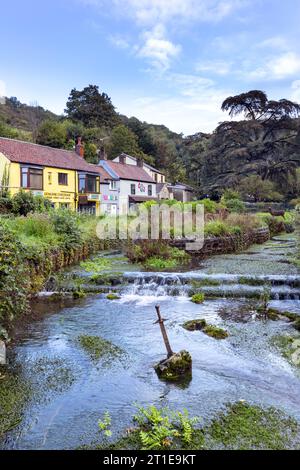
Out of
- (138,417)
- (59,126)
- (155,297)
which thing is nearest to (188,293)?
(155,297)

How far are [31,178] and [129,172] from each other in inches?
717

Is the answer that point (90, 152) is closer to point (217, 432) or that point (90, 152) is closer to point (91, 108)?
point (91, 108)

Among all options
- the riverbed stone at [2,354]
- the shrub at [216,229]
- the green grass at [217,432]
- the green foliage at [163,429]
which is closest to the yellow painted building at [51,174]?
the shrub at [216,229]

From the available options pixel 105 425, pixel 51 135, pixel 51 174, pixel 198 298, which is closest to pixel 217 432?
pixel 105 425

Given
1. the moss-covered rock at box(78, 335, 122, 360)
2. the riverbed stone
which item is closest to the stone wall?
the moss-covered rock at box(78, 335, 122, 360)

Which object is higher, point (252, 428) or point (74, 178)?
point (74, 178)

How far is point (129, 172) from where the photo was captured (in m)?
47.9

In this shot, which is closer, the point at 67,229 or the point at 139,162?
the point at 67,229

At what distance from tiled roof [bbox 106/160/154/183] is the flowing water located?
35.6 m

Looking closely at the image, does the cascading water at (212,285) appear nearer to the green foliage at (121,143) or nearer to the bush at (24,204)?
the bush at (24,204)

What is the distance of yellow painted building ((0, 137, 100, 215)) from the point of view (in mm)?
30062

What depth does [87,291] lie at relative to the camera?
12.5 m

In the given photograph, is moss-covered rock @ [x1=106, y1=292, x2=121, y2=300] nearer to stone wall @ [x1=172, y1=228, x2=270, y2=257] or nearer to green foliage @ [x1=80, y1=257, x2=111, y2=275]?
green foliage @ [x1=80, y1=257, x2=111, y2=275]
